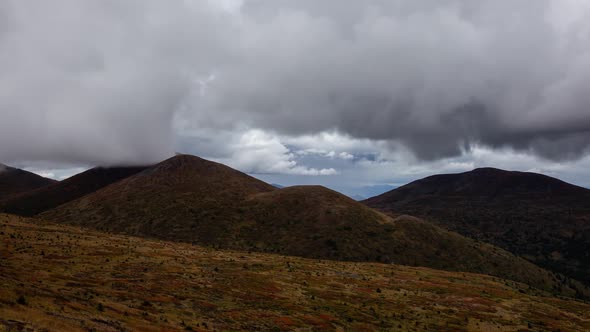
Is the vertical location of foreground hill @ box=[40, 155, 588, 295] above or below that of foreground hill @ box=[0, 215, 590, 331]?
above

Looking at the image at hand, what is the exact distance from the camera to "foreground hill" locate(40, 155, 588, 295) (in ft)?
449

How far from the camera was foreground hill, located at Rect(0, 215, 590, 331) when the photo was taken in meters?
30.6

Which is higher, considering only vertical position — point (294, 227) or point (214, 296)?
point (294, 227)

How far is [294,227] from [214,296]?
109787 mm

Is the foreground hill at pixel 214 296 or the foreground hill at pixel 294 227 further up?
the foreground hill at pixel 294 227

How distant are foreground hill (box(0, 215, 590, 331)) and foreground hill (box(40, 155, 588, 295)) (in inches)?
2180

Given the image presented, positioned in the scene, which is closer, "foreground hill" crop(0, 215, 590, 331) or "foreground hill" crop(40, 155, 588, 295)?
"foreground hill" crop(0, 215, 590, 331)

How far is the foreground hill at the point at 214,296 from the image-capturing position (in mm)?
30562

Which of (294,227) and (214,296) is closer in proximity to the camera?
(214,296)

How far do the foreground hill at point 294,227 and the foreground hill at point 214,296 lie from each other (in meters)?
55.4

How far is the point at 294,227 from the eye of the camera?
156000mm

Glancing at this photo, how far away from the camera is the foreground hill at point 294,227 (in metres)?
137

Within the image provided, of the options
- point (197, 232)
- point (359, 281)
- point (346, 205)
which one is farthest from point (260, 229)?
point (359, 281)

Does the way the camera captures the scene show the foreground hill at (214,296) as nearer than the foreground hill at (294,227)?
Yes
